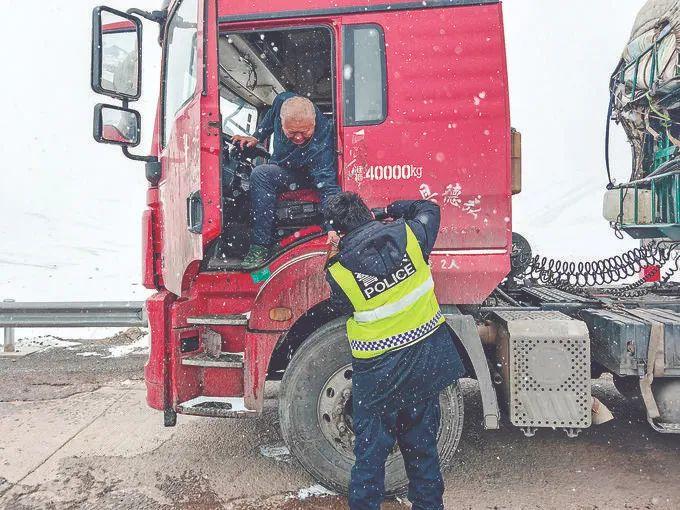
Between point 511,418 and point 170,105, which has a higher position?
point 170,105

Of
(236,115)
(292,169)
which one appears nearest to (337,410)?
(292,169)

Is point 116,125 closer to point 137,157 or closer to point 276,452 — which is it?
point 137,157

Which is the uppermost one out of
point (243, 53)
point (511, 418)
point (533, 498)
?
point (243, 53)

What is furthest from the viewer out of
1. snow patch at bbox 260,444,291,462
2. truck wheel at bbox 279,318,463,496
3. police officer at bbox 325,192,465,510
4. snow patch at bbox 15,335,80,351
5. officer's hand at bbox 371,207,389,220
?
snow patch at bbox 15,335,80,351

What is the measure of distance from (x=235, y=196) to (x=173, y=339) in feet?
3.28

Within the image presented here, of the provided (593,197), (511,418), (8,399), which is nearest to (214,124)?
(511,418)

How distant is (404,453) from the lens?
2.74 m

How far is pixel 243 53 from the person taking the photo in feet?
13.3

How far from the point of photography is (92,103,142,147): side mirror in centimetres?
334

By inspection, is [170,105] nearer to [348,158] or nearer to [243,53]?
[243,53]

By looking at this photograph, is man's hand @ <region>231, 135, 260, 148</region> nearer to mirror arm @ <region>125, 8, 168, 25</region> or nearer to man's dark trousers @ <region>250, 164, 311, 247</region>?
man's dark trousers @ <region>250, 164, 311, 247</region>

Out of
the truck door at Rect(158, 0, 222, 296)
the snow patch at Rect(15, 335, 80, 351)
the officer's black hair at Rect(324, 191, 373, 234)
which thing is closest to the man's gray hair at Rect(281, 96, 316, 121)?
the truck door at Rect(158, 0, 222, 296)

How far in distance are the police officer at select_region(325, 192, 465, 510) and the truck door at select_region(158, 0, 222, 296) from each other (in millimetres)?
703

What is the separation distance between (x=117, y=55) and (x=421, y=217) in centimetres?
208
